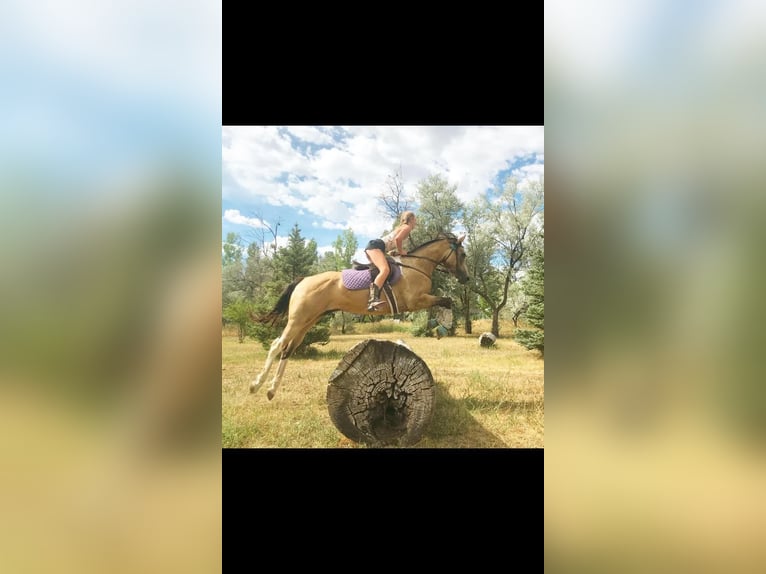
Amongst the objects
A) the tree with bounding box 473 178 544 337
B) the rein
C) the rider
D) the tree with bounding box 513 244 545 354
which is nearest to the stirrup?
the rider

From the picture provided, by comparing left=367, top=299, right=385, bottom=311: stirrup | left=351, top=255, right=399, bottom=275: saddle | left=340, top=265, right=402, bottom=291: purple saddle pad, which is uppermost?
left=351, top=255, right=399, bottom=275: saddle

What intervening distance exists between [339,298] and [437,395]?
1.80 meters

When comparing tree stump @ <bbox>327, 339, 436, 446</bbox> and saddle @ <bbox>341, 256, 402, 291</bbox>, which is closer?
tree stump @ <bbox>327, 339, 436, 446</bbox>

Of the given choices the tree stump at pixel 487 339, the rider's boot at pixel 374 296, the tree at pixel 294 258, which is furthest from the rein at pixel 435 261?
the tree at pixel 294 258

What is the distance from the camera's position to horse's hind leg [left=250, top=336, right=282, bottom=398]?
444cm

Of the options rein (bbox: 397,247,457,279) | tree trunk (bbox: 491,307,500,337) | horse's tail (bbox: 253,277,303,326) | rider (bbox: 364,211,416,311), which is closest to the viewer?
rider (bbox: 364,211,416,311)
